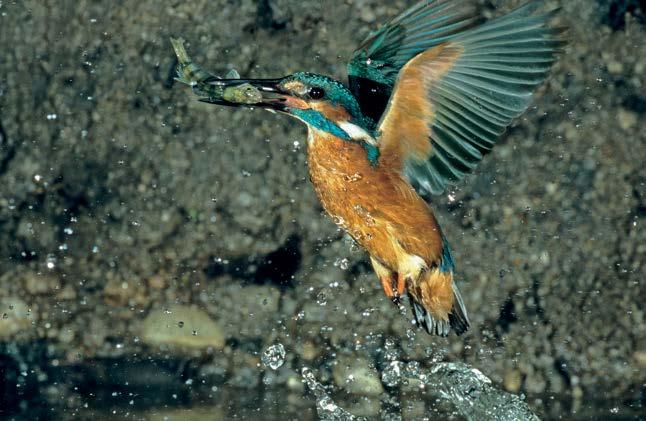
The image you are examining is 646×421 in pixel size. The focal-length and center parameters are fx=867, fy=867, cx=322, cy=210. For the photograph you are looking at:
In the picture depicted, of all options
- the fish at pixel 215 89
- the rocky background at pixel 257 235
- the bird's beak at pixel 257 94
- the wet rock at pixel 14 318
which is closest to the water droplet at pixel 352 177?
the bird's beak at pixel 257 94

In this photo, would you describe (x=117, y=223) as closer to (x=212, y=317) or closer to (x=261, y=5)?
(x=212, y=317)

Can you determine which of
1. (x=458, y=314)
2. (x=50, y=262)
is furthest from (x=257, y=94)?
(x=50, y=262)

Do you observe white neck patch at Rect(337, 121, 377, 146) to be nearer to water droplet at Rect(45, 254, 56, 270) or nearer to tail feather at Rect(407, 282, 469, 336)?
tail feather at Rect(407, 282, 469, 336)

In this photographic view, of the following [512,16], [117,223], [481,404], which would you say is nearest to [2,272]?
[117,223]

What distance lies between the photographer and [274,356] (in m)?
4.19

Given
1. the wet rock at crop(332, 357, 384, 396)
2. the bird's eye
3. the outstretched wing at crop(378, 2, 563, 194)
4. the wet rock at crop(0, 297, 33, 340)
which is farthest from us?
the wet rock at crop(0, 297, 33, 340)

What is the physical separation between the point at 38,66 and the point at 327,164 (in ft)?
6.65

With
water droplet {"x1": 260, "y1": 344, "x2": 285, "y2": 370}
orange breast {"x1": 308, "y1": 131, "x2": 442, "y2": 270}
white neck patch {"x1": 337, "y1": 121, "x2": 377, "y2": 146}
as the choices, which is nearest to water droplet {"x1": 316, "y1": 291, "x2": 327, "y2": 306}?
water droplet {"x1": 260, "y1": 344, "x2": 285, "y2": 370}

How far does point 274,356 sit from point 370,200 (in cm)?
125

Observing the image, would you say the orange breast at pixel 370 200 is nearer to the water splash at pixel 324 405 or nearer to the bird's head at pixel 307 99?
→ the bird's head at pixel 307 99

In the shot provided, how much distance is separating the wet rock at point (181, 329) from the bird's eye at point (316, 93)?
62.4 inches

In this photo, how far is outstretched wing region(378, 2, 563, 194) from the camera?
117 inches

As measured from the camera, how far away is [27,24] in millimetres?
4535

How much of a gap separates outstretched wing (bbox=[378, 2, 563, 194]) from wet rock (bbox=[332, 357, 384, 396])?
1143mm
